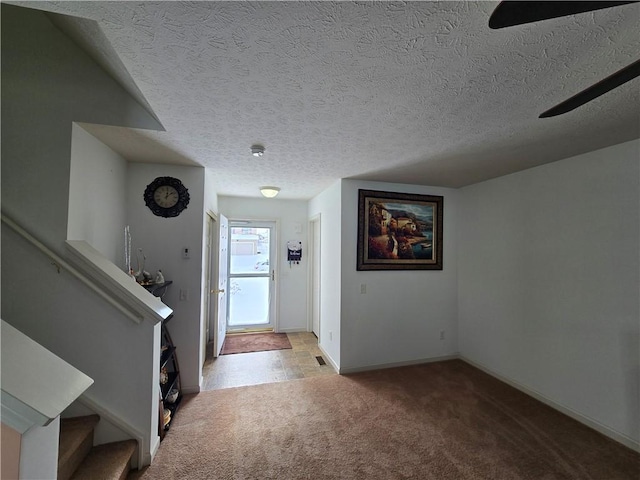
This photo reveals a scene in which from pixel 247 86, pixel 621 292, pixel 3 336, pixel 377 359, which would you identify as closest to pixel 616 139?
pixel 621 292

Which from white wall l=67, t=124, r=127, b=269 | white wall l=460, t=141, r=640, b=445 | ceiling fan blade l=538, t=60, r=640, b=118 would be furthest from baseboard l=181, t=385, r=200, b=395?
ceiling fan blade l=538, t=60, r=640, b=118

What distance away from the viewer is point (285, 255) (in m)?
4.70

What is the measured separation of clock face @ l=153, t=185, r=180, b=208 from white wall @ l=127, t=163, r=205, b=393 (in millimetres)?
118

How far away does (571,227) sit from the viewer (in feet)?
7.91

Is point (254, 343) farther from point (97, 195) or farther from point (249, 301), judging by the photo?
point (97, 195)

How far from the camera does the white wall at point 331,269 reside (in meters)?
3.25

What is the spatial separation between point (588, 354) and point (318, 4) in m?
3.19

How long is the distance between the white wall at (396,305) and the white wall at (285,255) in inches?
66.0

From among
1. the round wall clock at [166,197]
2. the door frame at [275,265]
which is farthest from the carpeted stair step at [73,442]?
the door frame at [275,265]

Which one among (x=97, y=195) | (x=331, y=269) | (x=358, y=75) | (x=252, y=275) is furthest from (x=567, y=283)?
(x=252, y=275)

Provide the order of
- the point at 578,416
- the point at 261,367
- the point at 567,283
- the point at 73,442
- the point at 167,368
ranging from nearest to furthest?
1. the point at 73,442
2. the point at 578,416
3. the point at 567,283
4. the point at 167,368
5. the point at 261,367

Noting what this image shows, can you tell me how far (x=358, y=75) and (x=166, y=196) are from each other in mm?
2240

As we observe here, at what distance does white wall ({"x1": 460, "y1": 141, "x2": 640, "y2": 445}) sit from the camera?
207 centimetres

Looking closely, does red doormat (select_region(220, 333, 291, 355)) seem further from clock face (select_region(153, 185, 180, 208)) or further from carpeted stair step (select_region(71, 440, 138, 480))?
clock face (select_region(153, 185, 180, 208))
